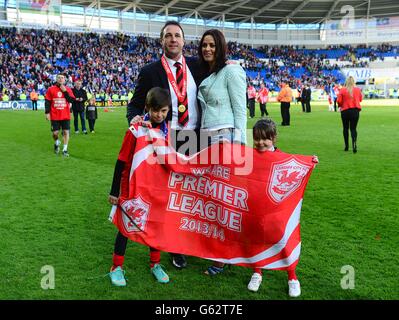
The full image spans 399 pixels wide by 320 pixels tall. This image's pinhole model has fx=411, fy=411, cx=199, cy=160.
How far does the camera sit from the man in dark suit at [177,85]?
3703 mm

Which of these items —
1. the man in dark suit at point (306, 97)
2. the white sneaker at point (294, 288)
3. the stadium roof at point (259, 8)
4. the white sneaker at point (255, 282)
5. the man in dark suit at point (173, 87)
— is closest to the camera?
the white sneaker at point (294, 288)

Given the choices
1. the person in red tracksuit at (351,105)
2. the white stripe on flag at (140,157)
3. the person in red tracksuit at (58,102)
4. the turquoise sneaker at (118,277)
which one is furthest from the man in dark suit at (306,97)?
the turquoise sneaker at (118,277)

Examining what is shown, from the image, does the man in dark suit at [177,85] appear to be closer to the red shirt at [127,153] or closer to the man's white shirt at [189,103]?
the man's white shirt at [189,103]

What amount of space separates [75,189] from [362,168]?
567 centimetres

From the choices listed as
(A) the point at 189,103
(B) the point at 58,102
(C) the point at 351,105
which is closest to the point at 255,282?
(A) the point at 189,103

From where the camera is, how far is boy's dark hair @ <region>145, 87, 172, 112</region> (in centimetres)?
348

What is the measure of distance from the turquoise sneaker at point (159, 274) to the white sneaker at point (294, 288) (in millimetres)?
1053

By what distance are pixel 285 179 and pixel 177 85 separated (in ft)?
4.20

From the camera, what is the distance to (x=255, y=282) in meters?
3.49

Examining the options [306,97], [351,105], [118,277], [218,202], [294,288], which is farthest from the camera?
[306,97]

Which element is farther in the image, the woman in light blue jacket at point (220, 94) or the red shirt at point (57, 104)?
the red shirt at point (57, 104)

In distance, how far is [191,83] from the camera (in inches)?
150

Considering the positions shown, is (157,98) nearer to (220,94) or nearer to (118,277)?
(220,94)
